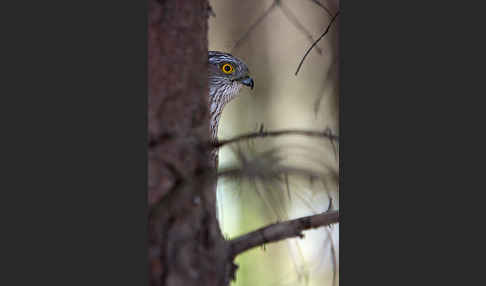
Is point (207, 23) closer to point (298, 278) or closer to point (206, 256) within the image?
point (206, 256)

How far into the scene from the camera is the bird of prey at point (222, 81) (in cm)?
233

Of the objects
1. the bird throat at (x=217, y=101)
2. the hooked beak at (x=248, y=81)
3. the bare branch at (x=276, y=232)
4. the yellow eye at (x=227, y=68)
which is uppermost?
the yellow eye at (x=227, y=68)

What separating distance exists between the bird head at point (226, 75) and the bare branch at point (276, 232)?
0.53 metres

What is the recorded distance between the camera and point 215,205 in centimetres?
220

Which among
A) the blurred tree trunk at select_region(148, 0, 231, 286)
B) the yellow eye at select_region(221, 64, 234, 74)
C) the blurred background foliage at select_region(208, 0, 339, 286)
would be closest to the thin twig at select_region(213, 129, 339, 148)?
the blurred background foliage at select_region(208, 0, 339, 286)

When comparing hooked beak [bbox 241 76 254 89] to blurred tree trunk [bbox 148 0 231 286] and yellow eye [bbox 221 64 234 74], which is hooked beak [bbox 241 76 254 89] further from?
blurred tree trunk [bbox 148 0 231 286]

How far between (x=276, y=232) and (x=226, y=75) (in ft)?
2.13

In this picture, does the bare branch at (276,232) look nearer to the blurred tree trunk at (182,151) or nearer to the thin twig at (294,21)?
the blurred tree trunk at (182,151)

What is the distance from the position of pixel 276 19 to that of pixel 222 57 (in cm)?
25

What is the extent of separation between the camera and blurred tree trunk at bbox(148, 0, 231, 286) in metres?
2.11

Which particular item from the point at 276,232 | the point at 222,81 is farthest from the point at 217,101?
the point at 276,232

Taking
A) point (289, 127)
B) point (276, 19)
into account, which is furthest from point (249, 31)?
point (289, 127)

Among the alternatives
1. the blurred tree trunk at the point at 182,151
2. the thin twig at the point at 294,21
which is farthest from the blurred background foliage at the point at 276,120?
the blurred tree trunk at the point at 182,151

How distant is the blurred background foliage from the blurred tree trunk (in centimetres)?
13
